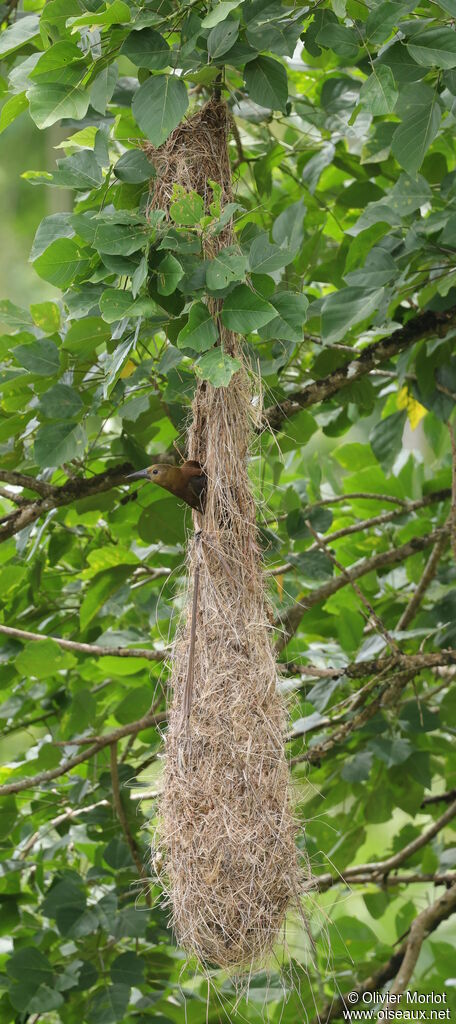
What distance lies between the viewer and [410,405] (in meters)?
2.20

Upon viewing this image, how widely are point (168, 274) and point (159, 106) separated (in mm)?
190

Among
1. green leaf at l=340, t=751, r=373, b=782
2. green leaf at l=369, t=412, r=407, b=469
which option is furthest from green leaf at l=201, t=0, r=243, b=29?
green leaf at l=340, t=751, r=373, b=782

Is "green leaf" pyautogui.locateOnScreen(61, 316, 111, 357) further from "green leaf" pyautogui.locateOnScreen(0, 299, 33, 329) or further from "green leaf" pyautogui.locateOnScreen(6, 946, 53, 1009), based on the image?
"green leaf" pyautogui.locateOnScreen(6, 946, 53, 1009)

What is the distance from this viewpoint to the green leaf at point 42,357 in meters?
1.55

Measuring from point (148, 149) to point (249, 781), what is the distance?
80cm

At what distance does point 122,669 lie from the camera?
6.52 feet

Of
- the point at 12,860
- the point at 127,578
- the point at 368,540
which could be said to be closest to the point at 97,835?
the point at 12,860

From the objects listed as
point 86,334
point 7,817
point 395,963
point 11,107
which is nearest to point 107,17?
point 11,107

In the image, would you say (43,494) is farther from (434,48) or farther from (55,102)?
(434,48)

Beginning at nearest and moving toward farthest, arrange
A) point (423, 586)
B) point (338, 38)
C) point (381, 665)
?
point (338, 38), point (381, 665), point (423, 586)

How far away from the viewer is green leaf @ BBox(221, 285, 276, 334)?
1.18 meters

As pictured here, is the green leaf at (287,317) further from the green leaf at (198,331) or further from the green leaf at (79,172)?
the green leaf at (79,172)

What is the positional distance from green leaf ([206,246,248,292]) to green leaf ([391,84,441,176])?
10.8 inches

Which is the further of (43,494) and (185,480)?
(43,494)
